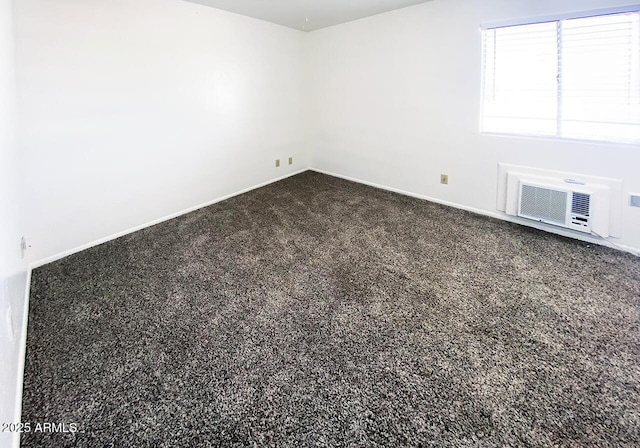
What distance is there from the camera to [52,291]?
2.56 meters

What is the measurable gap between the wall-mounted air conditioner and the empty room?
2 cm

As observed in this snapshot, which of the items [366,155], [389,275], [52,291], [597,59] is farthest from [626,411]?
[366,155]

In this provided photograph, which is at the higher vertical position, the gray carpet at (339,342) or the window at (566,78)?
the window at (566,78)

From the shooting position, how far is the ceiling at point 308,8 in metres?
3.75

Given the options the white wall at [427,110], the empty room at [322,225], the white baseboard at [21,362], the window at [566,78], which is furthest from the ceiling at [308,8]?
the white baseboard at [21,362]

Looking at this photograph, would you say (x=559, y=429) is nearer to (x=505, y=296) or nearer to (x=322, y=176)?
(x=505, y=296)

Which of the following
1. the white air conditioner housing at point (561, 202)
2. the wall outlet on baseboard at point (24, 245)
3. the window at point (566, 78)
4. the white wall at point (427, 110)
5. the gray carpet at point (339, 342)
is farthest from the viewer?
the white wall at point (427, 110)

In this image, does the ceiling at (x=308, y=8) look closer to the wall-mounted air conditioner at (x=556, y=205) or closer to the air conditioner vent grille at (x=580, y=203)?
the wall-mounted air conditioner at (x=556, y=205)

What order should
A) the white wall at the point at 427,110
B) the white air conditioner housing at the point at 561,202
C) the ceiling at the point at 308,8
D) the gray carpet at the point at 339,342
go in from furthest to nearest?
1. the ceiling at the point at 308,8
2. the white wall at the point at 427,110
3. the white air conditioner housing at the point at 561,202
4. the gray carpet at the point at 339,342

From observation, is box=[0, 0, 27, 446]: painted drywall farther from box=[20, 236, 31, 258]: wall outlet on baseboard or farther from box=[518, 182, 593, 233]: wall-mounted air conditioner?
box=[518, 182, 593, 233]: wall-mounted air conditioner

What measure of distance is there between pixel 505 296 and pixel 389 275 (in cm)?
80

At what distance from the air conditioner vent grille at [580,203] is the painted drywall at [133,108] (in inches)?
148

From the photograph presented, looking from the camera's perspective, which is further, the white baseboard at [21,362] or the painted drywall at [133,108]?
the painted drywall at [133,108]

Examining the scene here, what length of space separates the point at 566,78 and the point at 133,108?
4.05 m
